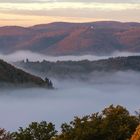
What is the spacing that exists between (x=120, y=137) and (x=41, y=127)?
7.35m

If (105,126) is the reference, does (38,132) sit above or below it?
below

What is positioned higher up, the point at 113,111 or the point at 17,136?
the point at 113,111

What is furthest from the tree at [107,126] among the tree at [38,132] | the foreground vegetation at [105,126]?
the tree at [38,132]

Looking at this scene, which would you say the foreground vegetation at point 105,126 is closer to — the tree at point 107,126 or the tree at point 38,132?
the tree at point 107,126

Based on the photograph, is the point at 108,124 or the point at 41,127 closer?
the point at 108,124

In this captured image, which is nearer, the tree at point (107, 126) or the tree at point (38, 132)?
the tree at point (107, 126)

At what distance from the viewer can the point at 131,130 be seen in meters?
39.7

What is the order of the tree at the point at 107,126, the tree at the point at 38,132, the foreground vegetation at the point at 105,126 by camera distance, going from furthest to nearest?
the tree at the point at 38,132 < the tree at the point at 107,126 < the foreground vegetation at the point at 105,126

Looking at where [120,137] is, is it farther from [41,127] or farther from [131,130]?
[41,127]

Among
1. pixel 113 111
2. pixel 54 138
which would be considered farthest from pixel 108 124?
pixel 54 138

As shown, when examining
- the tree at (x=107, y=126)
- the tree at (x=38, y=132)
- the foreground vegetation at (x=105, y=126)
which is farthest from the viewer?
the tree at (x=38, y=132)

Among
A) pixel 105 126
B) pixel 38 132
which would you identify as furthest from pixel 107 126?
pixel 38 132

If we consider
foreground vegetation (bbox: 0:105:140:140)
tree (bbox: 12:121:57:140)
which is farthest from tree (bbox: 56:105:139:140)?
tree (bbox: 12:121:57:140)

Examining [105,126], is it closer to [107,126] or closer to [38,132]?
[107,126]
